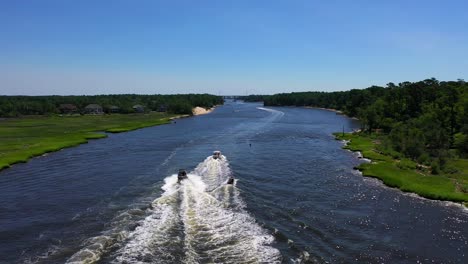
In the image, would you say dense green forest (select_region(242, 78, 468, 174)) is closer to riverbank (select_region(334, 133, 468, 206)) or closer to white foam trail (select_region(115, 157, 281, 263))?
riverbank (select_region(334, 133, 468, 206))

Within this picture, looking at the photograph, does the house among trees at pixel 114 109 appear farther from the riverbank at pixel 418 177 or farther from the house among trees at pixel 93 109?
the riverbank at pixel 418 177

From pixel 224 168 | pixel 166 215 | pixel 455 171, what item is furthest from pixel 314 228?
pixel 455 171

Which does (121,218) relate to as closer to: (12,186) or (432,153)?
(12,186)

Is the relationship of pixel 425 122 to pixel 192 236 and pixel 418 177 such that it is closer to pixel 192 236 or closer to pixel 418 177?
pixel 418 177

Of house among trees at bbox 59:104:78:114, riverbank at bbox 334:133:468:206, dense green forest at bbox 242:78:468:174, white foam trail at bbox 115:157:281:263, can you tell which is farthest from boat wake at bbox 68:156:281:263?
house among trees at bbox 59:104:78:114

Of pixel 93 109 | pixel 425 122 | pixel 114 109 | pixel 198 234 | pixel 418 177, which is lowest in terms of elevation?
pixel 418 177

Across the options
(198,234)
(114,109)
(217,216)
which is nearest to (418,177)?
(217,216)
